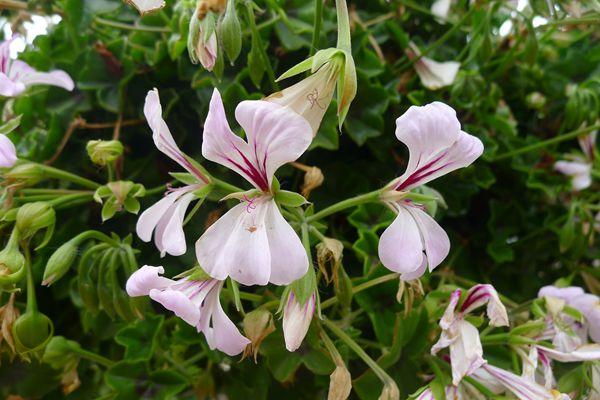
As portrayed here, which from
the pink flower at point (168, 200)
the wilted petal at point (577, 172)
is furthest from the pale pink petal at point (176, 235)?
the wilted petal at point (577, 172)

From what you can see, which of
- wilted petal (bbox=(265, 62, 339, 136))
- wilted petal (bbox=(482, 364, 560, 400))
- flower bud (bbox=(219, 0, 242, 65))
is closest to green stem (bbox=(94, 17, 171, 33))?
flower bud (bbox=(219, 0, 242, 65))

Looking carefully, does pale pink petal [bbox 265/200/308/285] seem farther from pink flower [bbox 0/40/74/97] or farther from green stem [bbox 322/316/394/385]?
pink flower [bbox 0/40/74/97]

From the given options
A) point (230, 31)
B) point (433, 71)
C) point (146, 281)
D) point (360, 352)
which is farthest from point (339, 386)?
point (433, 71)

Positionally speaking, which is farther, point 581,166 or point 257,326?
point 581,166

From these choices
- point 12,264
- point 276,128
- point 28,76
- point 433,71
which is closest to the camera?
point 276,128

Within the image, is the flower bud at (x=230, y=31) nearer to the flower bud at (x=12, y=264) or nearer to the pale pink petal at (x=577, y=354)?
the flower bud at (x=12, y=264)

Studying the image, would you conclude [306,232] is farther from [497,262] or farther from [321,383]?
[497,262]

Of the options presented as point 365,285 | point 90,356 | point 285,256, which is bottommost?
point 90,356

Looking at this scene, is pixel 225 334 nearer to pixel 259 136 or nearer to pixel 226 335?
pixel 226 335
